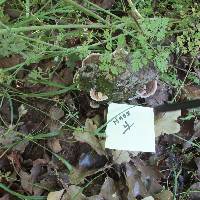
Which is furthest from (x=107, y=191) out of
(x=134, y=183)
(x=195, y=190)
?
(x=195, y=190)

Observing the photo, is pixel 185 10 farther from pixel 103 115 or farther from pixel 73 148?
pixel 73 148

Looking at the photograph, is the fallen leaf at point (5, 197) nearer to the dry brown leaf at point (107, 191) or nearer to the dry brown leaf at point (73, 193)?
the dry brown leaf at point (73, 193)

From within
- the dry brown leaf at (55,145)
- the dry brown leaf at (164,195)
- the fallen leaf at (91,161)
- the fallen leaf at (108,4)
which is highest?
the fallen leaf at (108,4)

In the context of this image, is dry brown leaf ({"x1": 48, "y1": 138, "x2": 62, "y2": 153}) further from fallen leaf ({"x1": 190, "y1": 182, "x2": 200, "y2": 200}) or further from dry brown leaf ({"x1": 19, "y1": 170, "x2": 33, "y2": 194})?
fallen leaf ({"x1": 190, "y1": 182, "x2": 200, "y2": 200})

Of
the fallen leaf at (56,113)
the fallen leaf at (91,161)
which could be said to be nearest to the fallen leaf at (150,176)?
the fallen leaf at (91,161)

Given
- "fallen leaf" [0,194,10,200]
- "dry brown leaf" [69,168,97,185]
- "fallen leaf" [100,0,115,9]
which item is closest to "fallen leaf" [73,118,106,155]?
"dry brown leaf" [69,168,97,185]
